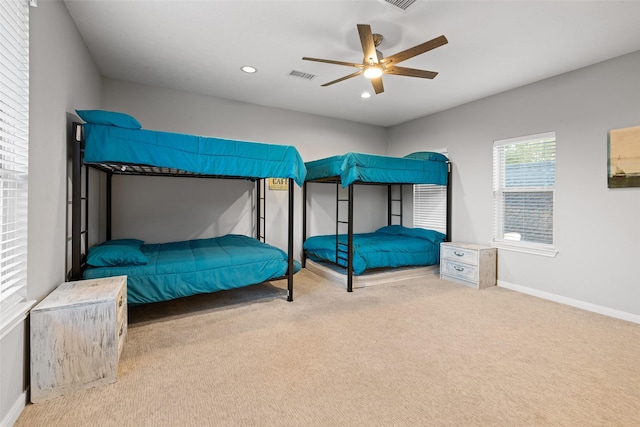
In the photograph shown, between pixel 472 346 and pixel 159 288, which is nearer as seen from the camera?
pixel 472 346

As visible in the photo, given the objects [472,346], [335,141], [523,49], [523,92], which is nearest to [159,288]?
[472,346]

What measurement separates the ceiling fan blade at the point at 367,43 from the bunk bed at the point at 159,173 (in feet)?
3.93

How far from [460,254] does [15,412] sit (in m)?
4.40

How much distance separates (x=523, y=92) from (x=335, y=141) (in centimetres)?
283

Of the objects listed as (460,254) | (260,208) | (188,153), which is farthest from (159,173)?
(460,254)

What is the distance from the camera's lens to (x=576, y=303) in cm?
333

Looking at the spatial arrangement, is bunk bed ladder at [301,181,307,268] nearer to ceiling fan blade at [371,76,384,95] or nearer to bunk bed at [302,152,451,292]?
bunk bed at [302,152,451,292]

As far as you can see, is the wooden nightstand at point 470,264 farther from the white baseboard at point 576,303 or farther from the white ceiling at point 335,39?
the white ceiling at point 335,39

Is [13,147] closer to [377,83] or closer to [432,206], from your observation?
[377,83]

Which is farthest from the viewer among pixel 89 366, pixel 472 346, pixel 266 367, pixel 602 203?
pixel 602 203

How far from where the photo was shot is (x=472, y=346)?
2398mm

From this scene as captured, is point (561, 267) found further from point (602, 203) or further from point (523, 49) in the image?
point (523, 49)

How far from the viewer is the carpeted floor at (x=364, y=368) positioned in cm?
163

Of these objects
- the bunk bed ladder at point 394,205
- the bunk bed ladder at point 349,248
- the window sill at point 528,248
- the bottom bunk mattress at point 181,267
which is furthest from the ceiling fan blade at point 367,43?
the bunk bed ladder at point 394,205
